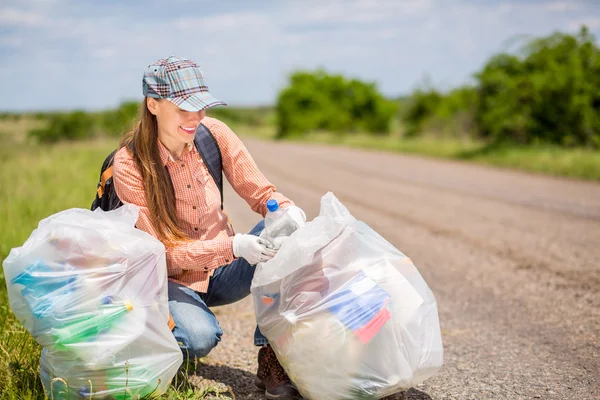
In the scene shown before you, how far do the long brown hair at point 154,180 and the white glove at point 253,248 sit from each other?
12.4 inches

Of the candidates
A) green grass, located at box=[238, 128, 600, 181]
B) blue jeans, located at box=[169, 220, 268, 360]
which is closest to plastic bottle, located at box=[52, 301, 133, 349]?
blue jeans, located at box=[169, 220, 268, 360]

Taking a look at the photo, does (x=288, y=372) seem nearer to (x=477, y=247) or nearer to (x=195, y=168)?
(x=195, y=168)

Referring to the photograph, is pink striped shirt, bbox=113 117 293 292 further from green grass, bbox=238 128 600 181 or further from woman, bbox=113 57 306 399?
green grass, bbox=238 128 600 181

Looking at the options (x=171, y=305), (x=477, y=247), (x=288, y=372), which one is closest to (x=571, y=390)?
(x=288, y=372)

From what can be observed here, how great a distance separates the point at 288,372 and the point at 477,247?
12.3 feet

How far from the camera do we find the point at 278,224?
2.74m

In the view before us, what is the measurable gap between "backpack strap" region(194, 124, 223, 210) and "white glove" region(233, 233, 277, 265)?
468 mm

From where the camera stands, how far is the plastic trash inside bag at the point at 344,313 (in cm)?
244

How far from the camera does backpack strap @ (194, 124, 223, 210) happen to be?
118 inches

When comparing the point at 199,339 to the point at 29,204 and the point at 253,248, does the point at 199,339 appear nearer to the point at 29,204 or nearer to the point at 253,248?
the point at 253,248

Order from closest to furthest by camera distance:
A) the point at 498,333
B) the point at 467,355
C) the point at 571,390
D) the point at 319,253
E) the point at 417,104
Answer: the point at 319,253 < the point at 571,390 < the point at 467,355 < the point at 498,333 < the point at 417,104

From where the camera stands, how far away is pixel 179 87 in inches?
109

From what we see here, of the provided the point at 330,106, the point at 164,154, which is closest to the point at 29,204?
the point at 164,154

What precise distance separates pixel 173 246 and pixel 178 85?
0.73 m
